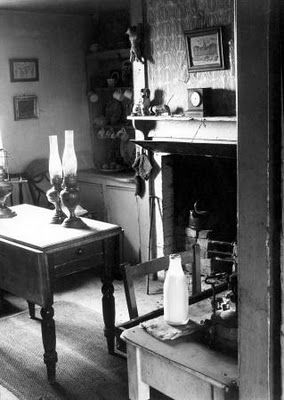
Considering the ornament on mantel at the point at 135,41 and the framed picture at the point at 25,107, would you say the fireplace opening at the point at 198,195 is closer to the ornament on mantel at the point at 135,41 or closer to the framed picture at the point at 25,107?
the ornament on mantel at the point at 135,41

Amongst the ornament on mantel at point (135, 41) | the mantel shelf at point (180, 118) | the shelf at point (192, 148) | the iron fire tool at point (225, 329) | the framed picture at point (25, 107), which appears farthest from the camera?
the framed picture at point (25, 107)

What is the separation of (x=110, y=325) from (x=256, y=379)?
2185 mm

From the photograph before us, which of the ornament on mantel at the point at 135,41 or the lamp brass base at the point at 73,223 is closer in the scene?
the lamp brass base at the point at 73,223

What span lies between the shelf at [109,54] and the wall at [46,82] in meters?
0.16

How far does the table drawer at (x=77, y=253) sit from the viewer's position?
3265 mm

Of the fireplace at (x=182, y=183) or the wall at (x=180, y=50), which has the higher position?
the wall at (x=180, y=50)

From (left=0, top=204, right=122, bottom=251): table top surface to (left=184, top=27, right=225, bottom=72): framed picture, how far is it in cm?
171

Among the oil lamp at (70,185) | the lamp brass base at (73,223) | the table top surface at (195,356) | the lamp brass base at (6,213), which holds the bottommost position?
the table top surface at (195,356)

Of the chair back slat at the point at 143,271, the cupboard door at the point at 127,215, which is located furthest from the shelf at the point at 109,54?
the chair back slat at the point at 143,271

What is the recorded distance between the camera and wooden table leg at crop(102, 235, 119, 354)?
11.7 ft

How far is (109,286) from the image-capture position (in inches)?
144

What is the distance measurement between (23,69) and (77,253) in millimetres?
3310

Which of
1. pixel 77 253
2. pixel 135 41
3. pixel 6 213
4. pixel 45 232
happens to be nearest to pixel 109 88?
pixel 135 41

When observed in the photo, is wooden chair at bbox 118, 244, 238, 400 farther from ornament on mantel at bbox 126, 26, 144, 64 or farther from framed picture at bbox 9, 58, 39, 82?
framed picture at bbox 9, 58, 39, 82
